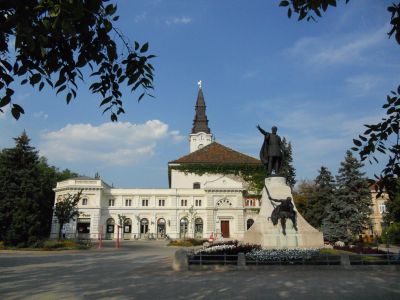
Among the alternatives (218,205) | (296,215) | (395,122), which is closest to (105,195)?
(218,205)

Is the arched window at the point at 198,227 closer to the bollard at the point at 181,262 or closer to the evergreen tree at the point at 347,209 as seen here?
the evergreen tree at the point at 347,209

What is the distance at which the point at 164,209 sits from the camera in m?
59.8

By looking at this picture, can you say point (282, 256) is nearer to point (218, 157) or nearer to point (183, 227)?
point (183, 227)

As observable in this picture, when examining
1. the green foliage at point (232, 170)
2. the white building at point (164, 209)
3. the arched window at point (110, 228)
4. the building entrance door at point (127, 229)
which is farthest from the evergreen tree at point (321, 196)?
the arched window at point (110, 228)

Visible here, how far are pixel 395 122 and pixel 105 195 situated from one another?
58229 millimetres

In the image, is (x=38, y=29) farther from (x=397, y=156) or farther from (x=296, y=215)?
(x=296, y=215)

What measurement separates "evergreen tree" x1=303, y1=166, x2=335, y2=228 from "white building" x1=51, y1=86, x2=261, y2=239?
1163 cm

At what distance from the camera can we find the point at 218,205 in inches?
2334

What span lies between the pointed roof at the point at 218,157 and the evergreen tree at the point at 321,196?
52.3ft

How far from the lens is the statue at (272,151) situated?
2034 centimetres

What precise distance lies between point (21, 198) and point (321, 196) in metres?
33.9

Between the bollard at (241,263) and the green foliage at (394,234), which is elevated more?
the green foliage at (394,234)

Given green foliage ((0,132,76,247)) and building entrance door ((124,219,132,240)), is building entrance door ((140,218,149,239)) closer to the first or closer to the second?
building entrance door ((124,219,132,240))

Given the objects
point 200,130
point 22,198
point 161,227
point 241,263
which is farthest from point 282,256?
point 200,130
